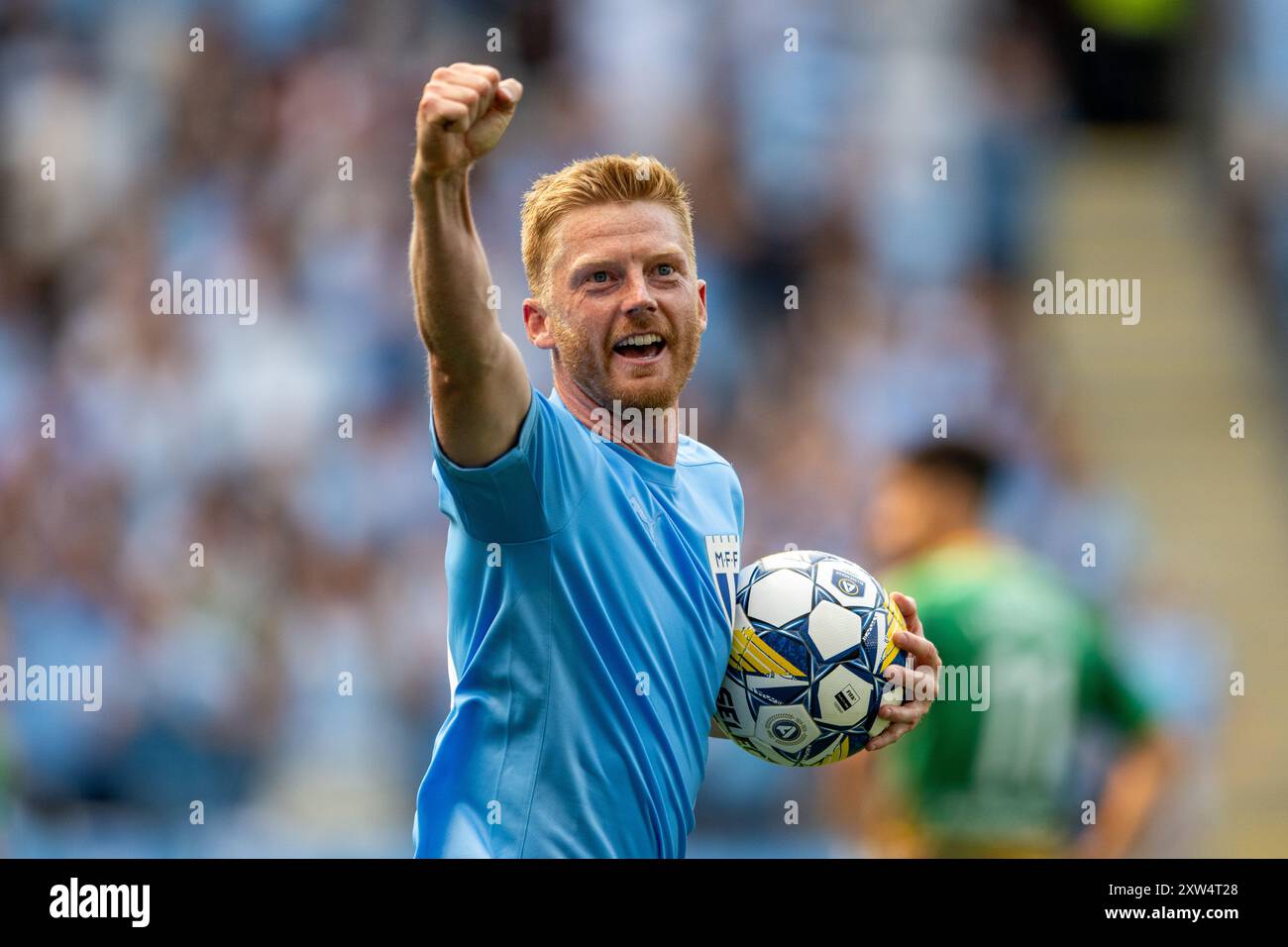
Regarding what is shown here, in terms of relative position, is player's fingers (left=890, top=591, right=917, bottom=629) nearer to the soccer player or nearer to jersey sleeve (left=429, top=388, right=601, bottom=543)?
the soccer player

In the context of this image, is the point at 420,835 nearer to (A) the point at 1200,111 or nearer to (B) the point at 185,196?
(B) the point at 185,196

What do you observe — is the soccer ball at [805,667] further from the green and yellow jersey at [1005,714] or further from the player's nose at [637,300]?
the green and yellow jersey at [1005,714]

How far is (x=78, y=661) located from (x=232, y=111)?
4135 mm

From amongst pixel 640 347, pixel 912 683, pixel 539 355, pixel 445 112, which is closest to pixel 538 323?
pixel 640 347

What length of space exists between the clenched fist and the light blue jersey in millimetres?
511

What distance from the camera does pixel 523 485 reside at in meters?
3.55

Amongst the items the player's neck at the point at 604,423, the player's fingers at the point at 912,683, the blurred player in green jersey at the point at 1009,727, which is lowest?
the blurred player in green jersey at the point at 1009,727

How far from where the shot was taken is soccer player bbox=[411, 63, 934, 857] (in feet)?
11.4

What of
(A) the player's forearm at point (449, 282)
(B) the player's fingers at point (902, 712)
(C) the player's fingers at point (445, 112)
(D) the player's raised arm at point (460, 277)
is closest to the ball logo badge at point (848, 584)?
(B) the player's fingers at point (902, 712)

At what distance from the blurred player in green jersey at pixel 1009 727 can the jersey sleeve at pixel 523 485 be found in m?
3.00

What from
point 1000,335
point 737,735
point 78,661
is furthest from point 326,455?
point 737,735

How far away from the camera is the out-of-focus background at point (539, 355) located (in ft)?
30.5

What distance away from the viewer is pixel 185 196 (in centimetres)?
1162

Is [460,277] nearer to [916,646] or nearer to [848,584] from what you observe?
[848,584]
